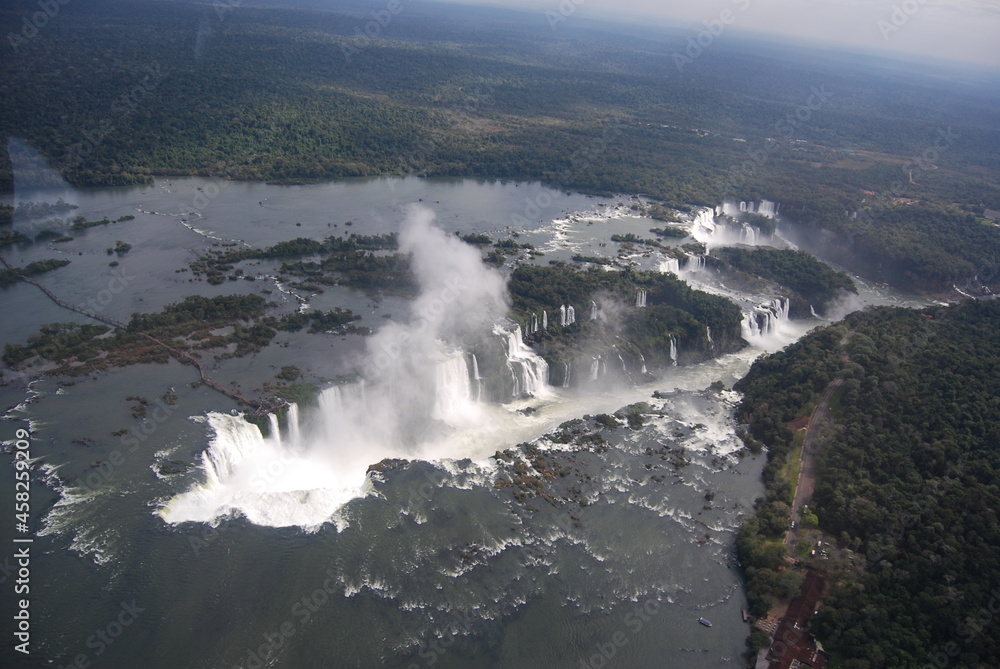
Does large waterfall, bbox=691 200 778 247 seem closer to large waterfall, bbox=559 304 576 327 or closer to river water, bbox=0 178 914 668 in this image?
large waterfall, bbox=559 304 576 327

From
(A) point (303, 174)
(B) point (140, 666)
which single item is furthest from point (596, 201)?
(B) point (140, 666)

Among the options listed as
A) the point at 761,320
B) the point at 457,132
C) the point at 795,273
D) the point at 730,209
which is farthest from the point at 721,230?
the point at 457,132

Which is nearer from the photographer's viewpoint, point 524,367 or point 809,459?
point 809,459

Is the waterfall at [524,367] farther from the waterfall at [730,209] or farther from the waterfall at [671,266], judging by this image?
the waterfall at [730,209]

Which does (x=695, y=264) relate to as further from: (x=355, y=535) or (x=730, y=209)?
(x=355, y=535)

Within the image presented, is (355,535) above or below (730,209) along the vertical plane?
below

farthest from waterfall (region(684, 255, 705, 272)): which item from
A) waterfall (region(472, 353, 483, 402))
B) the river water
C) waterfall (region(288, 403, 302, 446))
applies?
waterfall (region(288, 403, 302, 446))
